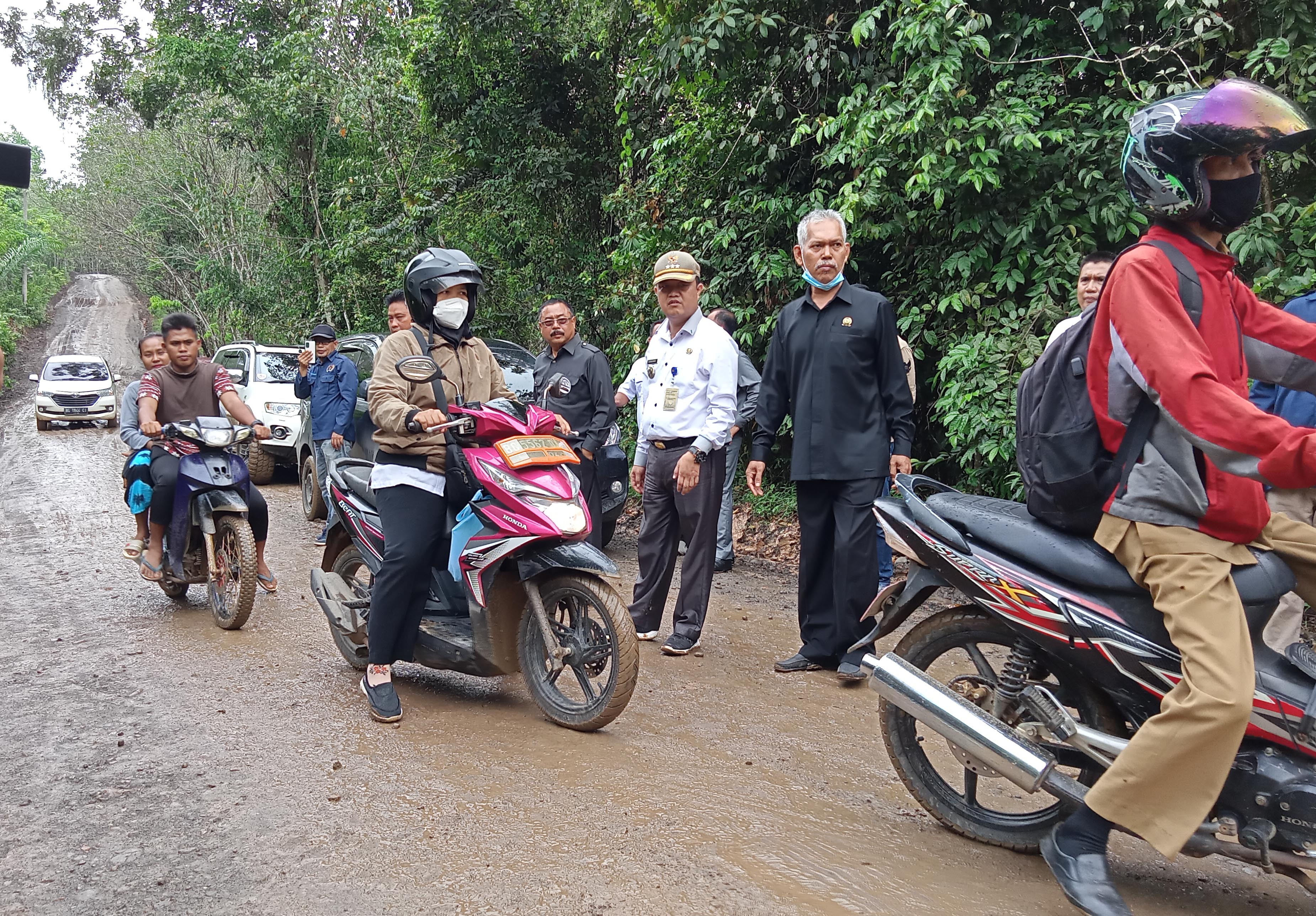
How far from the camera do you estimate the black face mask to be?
2.77 m

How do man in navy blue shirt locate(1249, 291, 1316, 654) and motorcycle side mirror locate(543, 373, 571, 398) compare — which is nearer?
man in navy blue shirt locate(1249, 291, 1316, 654)

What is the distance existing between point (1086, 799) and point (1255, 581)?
2.47 feet

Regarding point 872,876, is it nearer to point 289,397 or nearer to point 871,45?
point 871,45

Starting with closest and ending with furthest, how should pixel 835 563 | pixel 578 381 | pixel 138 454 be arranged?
pixel 835 563, pixel 138 454, pixel 578 381

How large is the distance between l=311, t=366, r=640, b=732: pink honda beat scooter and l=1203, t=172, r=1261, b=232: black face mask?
253 cm

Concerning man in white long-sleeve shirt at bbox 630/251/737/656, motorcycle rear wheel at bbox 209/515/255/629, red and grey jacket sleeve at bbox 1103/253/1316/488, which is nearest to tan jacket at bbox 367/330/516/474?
man in white long-sleeve shirt at bbox 630/251/737/656

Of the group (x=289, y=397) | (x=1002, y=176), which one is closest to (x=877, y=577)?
(x=1002, y=176)

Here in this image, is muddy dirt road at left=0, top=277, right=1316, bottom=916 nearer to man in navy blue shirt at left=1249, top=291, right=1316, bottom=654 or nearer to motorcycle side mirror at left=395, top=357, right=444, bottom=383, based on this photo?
man in navy blue shirt at left=1249, top=291, right=1316, bottom=654

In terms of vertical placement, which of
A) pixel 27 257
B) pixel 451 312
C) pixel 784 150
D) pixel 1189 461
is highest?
pixel 27 257

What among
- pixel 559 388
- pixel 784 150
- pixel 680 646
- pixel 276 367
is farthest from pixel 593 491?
pixel 276 367

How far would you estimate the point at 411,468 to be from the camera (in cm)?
457

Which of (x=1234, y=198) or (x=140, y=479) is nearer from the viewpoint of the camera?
(x=1234, y=198)

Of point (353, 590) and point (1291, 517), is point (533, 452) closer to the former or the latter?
point (353, 590)

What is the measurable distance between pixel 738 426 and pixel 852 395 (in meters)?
1.74
